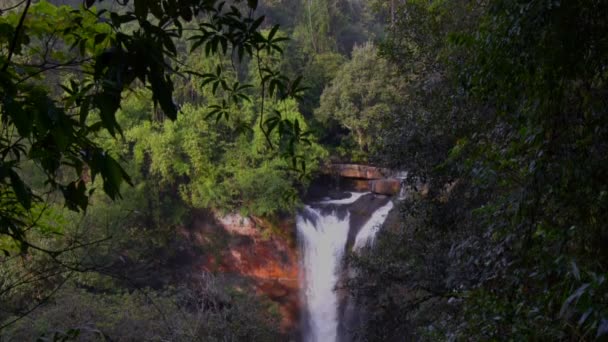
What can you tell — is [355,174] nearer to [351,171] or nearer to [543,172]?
[351,171]

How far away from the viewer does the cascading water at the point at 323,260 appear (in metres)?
12.6

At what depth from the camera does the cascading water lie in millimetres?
12609

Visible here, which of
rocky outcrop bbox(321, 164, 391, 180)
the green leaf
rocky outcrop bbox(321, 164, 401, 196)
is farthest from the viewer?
rocky outcrop bbox(321, 164, 391, 180)

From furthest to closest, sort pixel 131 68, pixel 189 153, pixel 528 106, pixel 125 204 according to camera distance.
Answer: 1. pixel 189 153
2. pixel 125 204
3. pixel 528 106
4. pixel 131 68

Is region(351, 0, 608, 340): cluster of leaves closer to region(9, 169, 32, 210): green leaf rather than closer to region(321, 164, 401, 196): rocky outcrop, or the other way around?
region(9, 169, 32, 210): green leaf

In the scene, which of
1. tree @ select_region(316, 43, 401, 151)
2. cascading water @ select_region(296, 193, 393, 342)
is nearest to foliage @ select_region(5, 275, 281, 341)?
cascading water @ select_region(296, 193, 393, 342)

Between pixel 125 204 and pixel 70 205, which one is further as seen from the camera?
pixel 125 204

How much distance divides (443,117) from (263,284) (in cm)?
894

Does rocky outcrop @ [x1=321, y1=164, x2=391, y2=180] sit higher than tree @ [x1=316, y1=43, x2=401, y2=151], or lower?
lower

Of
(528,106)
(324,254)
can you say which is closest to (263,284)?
(324,254)

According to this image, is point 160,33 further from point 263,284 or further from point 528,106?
point 263,284

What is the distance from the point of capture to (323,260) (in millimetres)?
12922

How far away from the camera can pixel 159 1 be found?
1.26m

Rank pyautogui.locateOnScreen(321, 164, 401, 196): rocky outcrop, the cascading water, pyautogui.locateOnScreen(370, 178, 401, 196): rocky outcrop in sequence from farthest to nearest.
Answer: pyautogui.locateOnScreen(321, 164, 401, 196): rocky outcrop, pyautogui.locateOnScreen(370, 178, 401, 196): rocky outcrop, the cascading water
